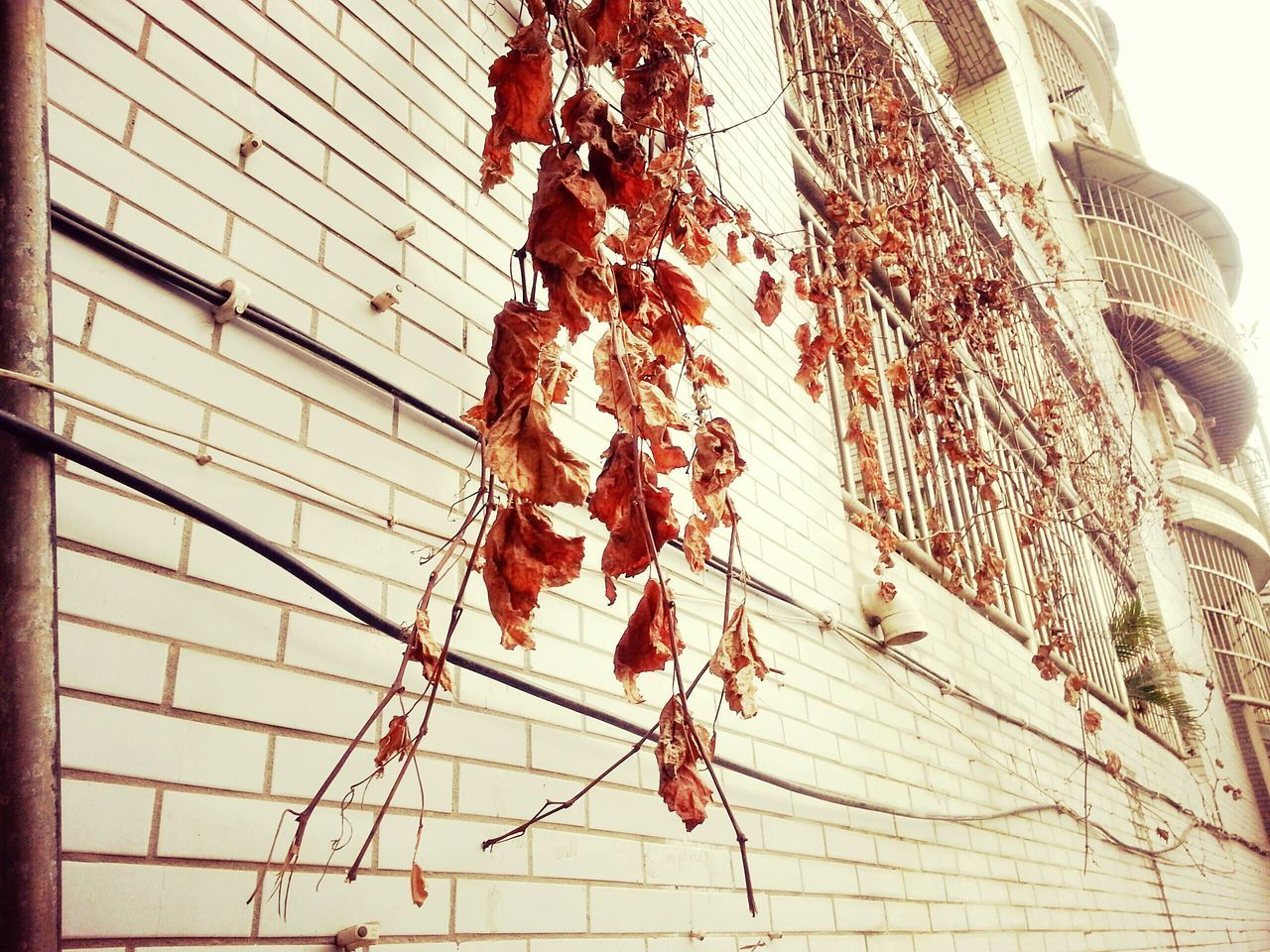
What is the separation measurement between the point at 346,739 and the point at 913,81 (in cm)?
570

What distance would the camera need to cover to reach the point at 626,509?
114cm

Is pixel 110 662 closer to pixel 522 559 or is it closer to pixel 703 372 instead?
pixel 522 559

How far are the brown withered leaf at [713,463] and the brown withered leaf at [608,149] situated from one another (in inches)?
14.7

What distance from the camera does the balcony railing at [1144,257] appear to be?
12.6 metres

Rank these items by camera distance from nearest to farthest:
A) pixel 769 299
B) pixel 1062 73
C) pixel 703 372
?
1. pixel 703 372
2. pixel 769 299
3. pixel 1062 73

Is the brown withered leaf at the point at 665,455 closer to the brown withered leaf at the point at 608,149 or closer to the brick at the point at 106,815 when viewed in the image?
the brown withered leaf at the point at 608,149

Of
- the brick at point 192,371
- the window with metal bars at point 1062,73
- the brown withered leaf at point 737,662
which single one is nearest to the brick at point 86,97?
the brick at point 192,371

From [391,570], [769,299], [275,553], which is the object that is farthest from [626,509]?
[769,299]

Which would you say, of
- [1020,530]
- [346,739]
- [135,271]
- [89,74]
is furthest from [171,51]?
[1020,530]

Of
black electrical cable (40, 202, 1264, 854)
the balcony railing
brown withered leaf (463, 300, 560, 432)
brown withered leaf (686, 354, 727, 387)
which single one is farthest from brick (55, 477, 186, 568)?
the balcony railing

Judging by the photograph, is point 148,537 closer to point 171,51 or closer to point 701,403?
point 171,51

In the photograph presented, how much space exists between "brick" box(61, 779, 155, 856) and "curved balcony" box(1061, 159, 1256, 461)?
12946mm

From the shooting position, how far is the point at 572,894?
1.65 metres

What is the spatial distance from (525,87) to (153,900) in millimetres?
1130
